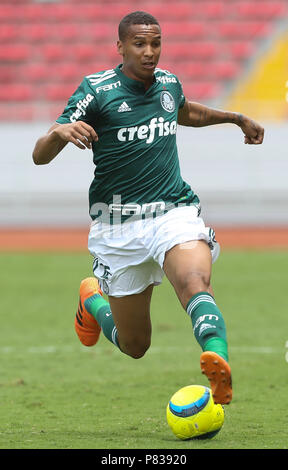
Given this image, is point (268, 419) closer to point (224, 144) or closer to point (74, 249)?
point (74, 249)

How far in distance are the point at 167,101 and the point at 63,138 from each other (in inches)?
37.1

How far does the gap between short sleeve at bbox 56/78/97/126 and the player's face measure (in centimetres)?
32

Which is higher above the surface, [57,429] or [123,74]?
[123,74]

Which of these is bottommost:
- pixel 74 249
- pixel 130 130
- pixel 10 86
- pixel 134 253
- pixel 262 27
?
pixel 74 249

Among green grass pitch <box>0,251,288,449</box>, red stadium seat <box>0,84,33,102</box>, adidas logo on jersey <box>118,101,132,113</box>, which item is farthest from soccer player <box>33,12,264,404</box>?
red stadium seat <box>0,84,33,102</box>

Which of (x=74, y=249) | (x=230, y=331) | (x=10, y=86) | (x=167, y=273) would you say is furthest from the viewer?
(x=10, y=86)

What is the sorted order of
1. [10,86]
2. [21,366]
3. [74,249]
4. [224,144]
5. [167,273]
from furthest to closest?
[10,86], [224,144], [74,249], [21,366], [167,273]

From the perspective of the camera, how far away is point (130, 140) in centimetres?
536

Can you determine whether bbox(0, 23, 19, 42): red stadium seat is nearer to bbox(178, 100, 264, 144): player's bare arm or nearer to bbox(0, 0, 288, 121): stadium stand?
bbox(0, 0, 288, 121): stadium stand

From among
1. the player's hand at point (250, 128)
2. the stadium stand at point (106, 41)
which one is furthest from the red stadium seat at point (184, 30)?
the player's hand at point (250, 128)

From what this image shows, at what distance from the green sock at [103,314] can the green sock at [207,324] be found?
59.8 inches

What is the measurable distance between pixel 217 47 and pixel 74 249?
26.6 feet
